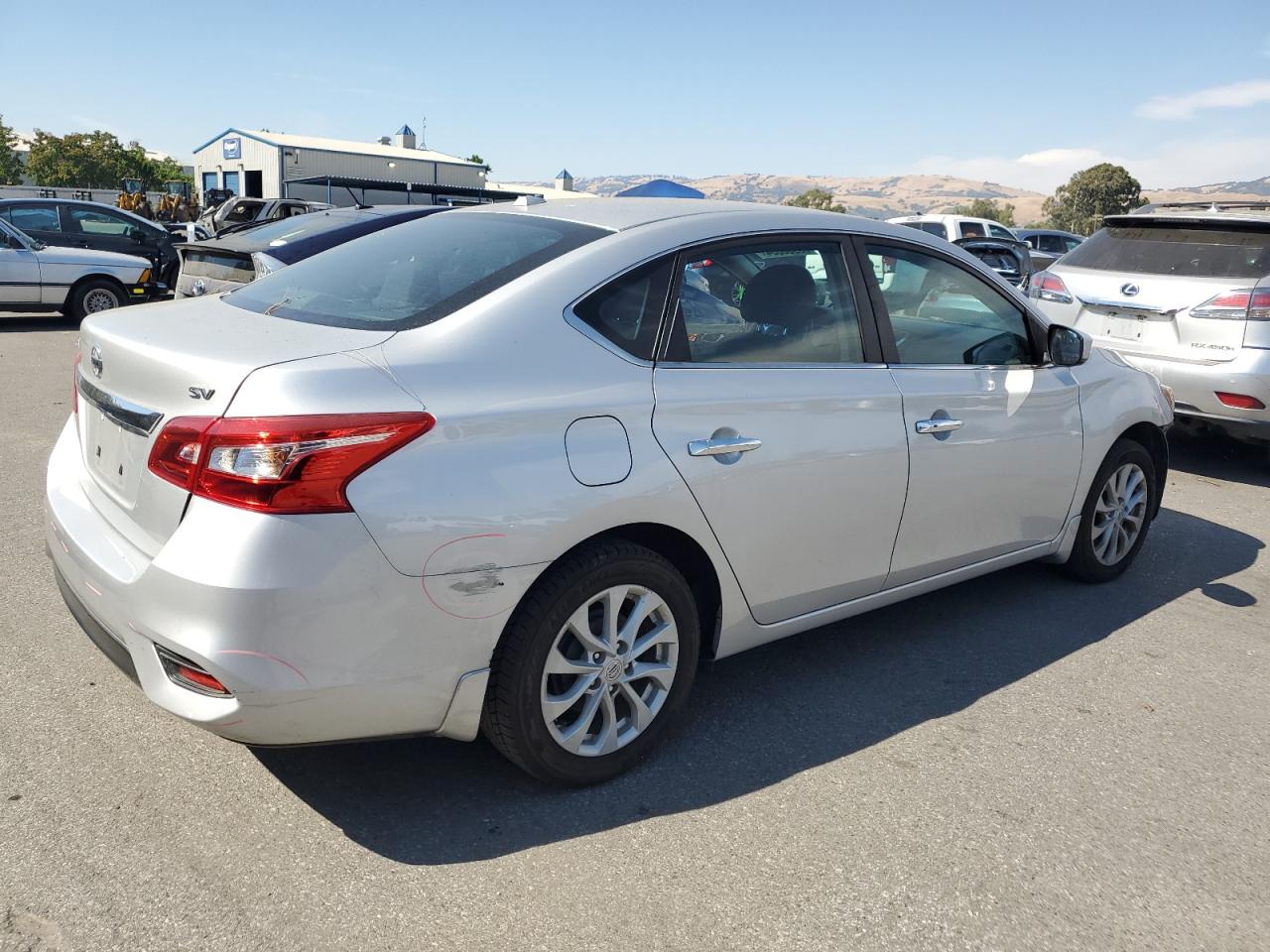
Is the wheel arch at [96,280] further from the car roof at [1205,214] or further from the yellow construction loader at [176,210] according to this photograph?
the yellow construction loader at [176,210]

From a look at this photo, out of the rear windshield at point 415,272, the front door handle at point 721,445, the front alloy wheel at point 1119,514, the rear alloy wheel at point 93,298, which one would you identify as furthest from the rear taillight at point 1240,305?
the rear alloy wheel at point 93,298

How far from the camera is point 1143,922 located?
2.54 m

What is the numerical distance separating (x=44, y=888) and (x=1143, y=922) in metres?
2.62

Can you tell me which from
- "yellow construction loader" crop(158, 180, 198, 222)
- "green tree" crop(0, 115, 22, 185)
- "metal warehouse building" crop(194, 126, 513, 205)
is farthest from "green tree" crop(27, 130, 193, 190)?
"yellow construction loader" crop(158, 180, 198, 222)

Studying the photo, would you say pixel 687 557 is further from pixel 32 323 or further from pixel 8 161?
pixel 8 161

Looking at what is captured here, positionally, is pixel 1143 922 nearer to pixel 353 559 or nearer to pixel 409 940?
pixel 409 940

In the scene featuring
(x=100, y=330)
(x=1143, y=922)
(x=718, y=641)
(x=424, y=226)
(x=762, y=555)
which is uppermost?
(x=424, y=226)

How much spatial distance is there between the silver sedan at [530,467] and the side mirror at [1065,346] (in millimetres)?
240

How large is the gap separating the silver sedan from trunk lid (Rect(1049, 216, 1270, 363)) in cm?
346

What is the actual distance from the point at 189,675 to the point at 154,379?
75cm

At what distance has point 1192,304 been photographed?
679 centimetres

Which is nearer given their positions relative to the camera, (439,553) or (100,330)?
(439,553)

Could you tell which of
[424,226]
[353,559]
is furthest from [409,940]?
[424,226]

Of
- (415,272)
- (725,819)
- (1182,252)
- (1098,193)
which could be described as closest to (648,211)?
(415,272)
